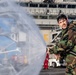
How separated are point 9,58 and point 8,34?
42cm

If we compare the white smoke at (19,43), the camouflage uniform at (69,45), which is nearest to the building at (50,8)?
the camouflage uniform at (69,45)

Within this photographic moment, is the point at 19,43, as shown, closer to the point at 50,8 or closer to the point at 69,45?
the point at 69,45

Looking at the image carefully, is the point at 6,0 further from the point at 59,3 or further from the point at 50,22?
the point at 59,3

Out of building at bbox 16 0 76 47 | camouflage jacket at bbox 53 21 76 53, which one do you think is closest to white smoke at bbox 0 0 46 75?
camouflage jacket at bbox 53 21 76 53

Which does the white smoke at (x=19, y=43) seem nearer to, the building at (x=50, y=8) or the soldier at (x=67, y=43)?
the soldier at (x=67, y=43)

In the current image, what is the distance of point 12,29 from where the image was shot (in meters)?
5.81

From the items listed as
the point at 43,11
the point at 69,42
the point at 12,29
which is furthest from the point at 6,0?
the point at 43,11

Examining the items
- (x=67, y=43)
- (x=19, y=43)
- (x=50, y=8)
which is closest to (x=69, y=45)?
(x=67, y=43)

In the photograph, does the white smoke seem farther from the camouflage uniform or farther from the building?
the building

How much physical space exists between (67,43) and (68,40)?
5 cm

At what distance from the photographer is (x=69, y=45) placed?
6.34 meters

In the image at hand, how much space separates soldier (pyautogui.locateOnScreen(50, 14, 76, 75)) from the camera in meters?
6.33

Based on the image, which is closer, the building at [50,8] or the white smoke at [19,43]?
the white smoke at [19,43]

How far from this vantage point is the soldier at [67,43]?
6328mm
